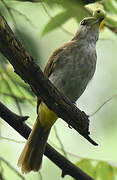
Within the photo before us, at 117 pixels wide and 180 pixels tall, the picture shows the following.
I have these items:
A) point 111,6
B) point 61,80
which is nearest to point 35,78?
point 111,6

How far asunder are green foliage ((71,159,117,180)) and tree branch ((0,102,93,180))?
0.19ft

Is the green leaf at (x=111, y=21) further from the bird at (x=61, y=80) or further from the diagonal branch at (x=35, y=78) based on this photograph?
the diagonal branch at (x=35, y=78)

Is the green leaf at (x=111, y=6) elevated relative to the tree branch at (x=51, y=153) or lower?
elevated

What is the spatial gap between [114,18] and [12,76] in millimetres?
913

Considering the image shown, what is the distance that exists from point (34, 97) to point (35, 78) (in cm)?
85

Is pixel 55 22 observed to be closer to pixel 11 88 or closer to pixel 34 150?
pixel 11 88

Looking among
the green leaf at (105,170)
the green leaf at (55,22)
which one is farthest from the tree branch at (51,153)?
the green leaf at (55,22)

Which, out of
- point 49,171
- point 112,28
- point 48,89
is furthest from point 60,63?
point 48,89

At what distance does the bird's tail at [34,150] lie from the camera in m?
3.54

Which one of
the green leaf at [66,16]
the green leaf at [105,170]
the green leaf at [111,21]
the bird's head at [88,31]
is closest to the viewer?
the green leaf at [105,170]

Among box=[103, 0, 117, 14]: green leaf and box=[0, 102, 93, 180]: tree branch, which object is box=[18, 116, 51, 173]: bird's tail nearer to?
box=[0, 102, 93, 180]: tree branch

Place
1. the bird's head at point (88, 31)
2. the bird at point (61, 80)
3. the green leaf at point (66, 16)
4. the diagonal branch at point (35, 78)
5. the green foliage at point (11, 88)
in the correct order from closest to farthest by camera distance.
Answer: the diagonal branch at point (35, 78) → the green foliage at point (11, 88) → the green leaf at point (66, 16) → the bird at point (61, 80) → the bird's head at point (88, 31)

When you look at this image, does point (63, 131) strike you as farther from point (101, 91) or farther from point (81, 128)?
point (81, 128)

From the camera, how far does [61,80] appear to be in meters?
3.48
